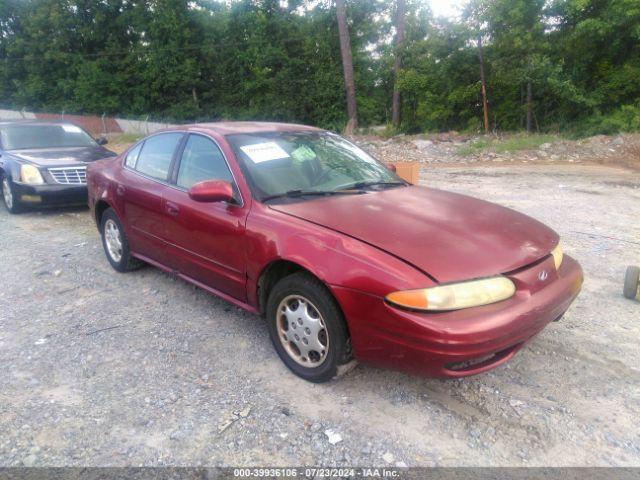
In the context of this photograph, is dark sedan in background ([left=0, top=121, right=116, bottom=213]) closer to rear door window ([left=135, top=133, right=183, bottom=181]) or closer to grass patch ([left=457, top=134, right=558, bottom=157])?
rear door window ([left=135, top=133, right=183, bottom=181])

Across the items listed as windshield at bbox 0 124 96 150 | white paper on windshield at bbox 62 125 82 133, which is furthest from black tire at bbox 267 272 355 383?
white paper on windshield at bbox 62 125 82 133

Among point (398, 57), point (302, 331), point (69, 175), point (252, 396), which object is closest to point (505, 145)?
point (398, 57)

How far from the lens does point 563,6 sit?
1636 cm

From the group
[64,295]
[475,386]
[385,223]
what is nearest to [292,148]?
[385,223]

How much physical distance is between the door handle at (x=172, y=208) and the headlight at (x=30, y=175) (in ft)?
14.6

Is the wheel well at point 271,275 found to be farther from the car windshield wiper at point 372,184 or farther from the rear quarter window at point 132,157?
→ the rear quarter window at point 132,157

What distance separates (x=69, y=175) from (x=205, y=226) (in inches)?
194

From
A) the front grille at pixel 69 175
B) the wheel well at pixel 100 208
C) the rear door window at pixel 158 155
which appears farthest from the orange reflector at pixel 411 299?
the front grille at pixel 69 175

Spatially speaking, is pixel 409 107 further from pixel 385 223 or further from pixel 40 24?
pixel 40 24

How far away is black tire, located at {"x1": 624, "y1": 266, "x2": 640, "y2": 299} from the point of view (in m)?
4.05

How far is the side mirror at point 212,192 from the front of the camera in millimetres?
3201

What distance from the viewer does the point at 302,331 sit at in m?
2.96

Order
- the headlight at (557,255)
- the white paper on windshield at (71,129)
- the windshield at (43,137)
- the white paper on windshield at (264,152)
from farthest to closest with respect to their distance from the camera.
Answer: the white paper on windshield at (71,129), the windshield at (43,137), the white paper on windshield at (264,152), the headlight at (557,255)

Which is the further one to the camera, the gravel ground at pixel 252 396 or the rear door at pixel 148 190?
the rear door at pixel 148 190
